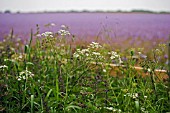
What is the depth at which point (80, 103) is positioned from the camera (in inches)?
62.0

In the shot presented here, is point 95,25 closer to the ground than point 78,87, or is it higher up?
higher up

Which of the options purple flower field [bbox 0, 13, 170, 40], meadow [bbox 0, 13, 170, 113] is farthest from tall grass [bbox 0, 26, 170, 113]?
purple flower field [bbox 0, 13, 170, 40]

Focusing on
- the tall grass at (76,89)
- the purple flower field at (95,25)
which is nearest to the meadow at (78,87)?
the tall grass at (76,89)

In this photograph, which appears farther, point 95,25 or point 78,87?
point 95,25

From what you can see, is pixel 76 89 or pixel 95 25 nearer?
pixel 76 89

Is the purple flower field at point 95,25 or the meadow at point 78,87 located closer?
the meadow at point 78,87

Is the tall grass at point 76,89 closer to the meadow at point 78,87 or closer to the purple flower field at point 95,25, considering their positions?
the meadow at point 78,87

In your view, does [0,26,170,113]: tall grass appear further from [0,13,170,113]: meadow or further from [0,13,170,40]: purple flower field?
[0,13,170,40]: purple flower field

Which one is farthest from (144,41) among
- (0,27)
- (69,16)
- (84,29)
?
(69,16)

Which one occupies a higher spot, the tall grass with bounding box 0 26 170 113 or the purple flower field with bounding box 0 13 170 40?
the purple flower field with bounding box 0 13 170 40

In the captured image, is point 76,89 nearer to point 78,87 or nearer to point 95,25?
point 78,87

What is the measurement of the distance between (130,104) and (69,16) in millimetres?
3391

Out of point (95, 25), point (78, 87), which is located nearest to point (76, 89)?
point (78, 87)

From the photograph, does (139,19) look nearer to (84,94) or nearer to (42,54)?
(42,54)
